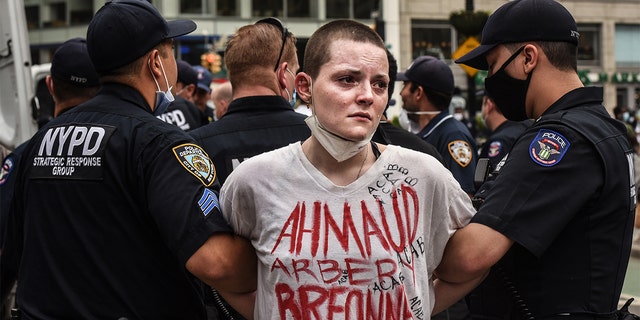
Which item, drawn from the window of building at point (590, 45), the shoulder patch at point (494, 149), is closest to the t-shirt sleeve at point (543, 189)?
the shoulder patch at point (494, 149)

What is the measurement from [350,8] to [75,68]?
1314 inches

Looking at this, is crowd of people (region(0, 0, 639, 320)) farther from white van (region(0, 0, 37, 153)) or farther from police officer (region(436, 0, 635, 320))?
white van (region(0, 0, 37, 153))

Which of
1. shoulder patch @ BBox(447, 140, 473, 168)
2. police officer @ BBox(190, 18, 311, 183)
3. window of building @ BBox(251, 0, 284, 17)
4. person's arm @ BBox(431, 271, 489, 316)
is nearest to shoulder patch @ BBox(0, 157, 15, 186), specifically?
police officer @ BBox(190, 18, 311, 183)

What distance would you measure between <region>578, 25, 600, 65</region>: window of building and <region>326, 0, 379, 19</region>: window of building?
10222 mm

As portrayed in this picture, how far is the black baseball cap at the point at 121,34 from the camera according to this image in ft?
9.97

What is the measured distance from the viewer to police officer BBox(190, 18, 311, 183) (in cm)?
382

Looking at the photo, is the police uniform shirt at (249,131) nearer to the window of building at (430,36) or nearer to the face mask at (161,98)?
the face mask at (161,98)

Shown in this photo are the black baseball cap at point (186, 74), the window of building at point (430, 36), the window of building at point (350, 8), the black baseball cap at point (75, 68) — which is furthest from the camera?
the window of building at point (430, 36)

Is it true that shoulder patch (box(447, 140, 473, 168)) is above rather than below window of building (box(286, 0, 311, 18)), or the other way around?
above

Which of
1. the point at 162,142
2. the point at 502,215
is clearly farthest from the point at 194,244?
the point at 502,215

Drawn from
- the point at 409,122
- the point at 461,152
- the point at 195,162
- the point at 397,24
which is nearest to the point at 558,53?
the point at 195,162

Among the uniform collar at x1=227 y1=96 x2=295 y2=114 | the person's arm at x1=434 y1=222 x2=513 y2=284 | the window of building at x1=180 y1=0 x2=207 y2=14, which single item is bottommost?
the window of building at x1=180 y1=0 x2=207 y2=14

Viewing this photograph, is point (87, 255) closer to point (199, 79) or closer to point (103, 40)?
point (103, 40)

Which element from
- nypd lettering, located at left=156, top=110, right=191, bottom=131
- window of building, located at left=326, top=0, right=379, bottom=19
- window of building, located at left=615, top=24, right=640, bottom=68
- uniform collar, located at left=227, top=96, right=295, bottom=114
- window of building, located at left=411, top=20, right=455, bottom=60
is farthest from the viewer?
window of building, located at left=615, top=24, right=640, bottom=68
